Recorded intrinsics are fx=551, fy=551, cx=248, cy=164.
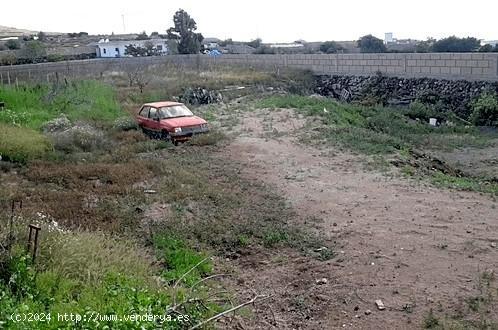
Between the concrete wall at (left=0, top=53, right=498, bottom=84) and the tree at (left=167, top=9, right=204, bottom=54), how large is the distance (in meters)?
11.2

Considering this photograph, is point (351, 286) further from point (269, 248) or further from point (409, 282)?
point (269, 248)

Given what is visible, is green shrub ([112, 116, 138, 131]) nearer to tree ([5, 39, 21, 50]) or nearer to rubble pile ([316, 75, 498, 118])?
rubble pile ([316, 75, 498, 118])

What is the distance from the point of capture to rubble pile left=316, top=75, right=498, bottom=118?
28578 millimetres

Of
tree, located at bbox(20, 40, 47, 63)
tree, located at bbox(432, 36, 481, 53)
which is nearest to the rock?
tree, located at bbox(432, 36, 481, 53)

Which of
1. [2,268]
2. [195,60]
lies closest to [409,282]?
[2,268]

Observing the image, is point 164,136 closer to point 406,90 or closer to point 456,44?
point 406,90

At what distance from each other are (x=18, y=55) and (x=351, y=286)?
5560cm

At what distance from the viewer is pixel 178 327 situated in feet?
18.5

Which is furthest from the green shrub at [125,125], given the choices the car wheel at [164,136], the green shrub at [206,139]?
the green shrub at [206,139]

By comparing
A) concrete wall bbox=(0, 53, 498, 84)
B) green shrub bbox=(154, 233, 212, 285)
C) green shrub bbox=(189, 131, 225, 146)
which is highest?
concrete wall bbox=(0, 53, 498, 84)

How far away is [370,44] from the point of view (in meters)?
65.4

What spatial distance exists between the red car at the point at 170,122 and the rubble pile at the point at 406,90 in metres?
14.7

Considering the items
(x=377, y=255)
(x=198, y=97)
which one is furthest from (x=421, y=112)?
(x=377, y=255)

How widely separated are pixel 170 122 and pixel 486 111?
15322 mm
